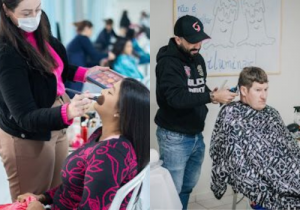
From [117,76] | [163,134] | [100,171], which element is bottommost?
[163,134]

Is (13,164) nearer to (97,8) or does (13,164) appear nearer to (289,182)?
(97,8)

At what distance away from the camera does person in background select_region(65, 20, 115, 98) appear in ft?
3.83

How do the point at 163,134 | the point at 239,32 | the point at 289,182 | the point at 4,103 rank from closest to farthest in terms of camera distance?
1. the point at 4,103
2. the point at 289,182
3. the point at 163,134
4. the point at 239,32

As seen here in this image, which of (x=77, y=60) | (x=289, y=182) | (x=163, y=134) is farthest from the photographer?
(x=163, y=134)

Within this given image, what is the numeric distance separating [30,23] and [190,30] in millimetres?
1213

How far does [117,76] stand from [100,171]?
0.33 meters

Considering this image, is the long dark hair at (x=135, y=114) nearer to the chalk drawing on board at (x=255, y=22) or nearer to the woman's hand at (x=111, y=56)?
the woman's hand at (x=111, y=56)

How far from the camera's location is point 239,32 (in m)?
2.60

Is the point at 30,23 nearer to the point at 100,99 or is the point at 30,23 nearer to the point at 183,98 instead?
the point at 100,99

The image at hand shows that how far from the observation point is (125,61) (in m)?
1.23

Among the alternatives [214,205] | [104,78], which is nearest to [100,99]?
[104,78]

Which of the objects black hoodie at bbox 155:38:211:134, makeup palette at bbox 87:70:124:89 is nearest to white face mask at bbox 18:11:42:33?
makeup palette at bbox 87:70:124:89

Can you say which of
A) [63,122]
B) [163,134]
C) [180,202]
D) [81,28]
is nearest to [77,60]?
[81,28]

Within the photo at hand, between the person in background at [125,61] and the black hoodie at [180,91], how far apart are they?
2.78 feet
